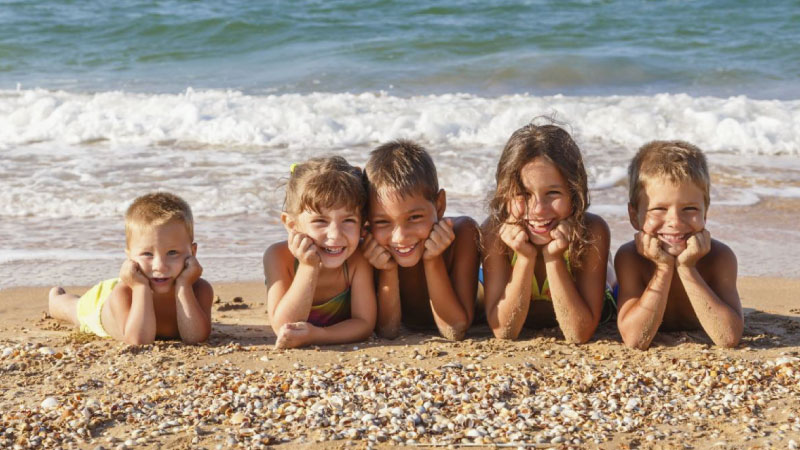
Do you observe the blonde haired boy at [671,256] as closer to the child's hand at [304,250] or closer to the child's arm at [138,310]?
the child's hand at [304,250]

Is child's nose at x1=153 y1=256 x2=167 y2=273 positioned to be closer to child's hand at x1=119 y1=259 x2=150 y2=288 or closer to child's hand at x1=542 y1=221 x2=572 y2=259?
child's hand at x1=119 y1=259 x2=150 y2=288

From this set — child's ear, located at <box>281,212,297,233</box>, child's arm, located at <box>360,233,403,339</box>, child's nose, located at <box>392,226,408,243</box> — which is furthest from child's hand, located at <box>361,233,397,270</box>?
child's ear, located at <box>281,212,297,233</box>

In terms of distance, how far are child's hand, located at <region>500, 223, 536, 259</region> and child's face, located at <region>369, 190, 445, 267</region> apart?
14.5 inches

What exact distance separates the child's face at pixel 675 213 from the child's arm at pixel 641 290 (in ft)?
0.16

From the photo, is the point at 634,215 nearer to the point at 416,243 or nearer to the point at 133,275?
the point at 416,243

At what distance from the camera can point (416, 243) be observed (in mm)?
4434

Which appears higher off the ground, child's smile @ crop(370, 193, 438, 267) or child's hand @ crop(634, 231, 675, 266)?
child's smile @ crop(370, 193, 438, 267)

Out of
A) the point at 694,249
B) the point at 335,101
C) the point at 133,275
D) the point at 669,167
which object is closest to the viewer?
the point at 694,249

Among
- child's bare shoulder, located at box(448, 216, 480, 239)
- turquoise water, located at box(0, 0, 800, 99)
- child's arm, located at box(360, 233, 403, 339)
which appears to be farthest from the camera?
turquoise water, located at box(0, 0, 800, 99)

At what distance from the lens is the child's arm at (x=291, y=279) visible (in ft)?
14.4

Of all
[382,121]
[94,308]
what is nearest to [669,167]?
[94,308]

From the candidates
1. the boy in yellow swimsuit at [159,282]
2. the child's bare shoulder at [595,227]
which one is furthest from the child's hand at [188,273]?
the child's bare shoulder at [595,227]

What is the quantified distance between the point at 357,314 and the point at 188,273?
34.3 inches

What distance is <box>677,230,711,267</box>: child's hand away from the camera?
4176 millimetres
